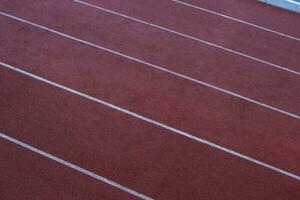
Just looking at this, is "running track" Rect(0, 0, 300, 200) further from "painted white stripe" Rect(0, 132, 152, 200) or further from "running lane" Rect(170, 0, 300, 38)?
"running lane" Rect(170, 0, 300, 38)

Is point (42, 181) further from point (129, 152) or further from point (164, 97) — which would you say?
point (164, 97)

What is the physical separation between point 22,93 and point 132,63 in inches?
52.3

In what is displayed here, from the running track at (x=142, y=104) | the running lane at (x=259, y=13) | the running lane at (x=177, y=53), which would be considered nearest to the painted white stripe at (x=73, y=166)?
the running track at (x=142, y=104)

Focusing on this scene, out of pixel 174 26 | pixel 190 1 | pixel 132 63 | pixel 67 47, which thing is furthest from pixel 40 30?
pixel 190 1

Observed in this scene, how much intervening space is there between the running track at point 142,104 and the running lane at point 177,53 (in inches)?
0.6

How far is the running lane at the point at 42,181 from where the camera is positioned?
3133 mm

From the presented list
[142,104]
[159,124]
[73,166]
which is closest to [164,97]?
[142,104]

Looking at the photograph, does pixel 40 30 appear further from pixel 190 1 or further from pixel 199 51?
pixel 190 1

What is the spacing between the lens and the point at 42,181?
10.6ft

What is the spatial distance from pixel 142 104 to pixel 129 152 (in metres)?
0.72

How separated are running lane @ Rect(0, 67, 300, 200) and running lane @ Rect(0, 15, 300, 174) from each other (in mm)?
218

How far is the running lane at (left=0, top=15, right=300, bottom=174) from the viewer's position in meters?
4.00

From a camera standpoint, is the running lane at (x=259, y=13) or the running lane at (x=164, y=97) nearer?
the running lane at (x=164, y=97)

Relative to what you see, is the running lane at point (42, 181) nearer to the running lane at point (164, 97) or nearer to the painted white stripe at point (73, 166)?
the painted white stripe at point (73, 166)
